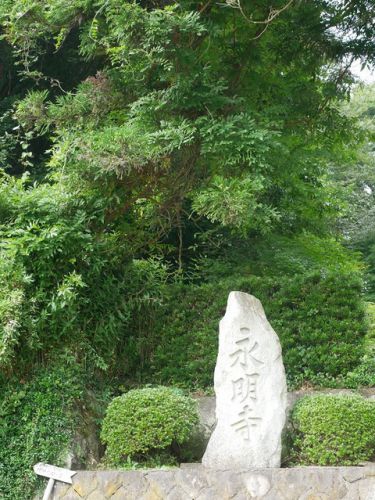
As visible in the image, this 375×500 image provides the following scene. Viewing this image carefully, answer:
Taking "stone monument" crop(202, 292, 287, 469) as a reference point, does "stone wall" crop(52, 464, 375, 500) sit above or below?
below

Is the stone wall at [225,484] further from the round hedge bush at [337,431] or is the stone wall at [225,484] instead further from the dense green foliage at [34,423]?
the dense green foliage at [34,423]

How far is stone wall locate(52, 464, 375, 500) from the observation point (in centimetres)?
530

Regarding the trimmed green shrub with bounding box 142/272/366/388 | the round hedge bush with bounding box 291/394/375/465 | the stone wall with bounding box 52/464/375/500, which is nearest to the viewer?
the stone wall with bounding box 52/464/375/500

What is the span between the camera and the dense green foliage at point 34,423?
21.0 ft

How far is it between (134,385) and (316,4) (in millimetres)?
5434

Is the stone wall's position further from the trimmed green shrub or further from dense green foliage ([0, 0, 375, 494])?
the trimmed green shrub

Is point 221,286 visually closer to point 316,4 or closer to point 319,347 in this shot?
point 319,347

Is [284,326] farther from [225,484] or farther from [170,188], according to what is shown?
[225,484]

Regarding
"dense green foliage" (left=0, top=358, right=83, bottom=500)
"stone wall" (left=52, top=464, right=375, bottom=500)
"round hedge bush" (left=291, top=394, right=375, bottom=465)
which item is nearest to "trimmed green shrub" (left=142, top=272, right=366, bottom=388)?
"dense green foliage" (left=0, top=358, right=83, bottom=500)

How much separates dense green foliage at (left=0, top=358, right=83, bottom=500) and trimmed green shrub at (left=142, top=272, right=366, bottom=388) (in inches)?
62.5

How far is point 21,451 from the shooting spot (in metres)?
6.54

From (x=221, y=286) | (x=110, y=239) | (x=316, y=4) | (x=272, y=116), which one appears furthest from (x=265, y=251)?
(x=316, y=4)

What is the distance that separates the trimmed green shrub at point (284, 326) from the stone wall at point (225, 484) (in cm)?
217

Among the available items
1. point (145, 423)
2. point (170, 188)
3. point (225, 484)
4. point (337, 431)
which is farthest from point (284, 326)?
point (225, 484)
